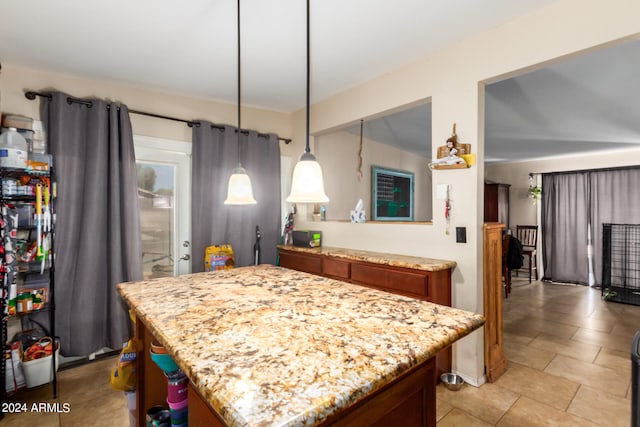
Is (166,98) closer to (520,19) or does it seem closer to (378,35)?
(378,35)

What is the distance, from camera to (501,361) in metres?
2.49

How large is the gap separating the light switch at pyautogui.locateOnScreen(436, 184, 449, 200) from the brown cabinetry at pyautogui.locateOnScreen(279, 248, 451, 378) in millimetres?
547

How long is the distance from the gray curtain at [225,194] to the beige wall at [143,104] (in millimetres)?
182

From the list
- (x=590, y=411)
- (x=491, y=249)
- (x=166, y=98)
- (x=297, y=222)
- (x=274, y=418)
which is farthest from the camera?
(x=297, y=222)

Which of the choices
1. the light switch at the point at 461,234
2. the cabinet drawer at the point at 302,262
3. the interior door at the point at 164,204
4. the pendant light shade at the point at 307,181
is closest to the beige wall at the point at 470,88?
the light switch at the point at 461,234

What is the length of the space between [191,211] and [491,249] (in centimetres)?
278

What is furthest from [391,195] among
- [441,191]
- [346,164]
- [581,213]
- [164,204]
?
[581,213]

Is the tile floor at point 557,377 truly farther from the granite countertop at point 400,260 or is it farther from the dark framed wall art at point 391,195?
the dark framed wall art at point 391,195

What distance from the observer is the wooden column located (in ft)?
7.55

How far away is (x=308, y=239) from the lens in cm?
332

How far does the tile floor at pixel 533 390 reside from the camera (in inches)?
77.4

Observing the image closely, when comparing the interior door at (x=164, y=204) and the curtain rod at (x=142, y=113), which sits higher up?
the curtain rod at (x=142, y=113)

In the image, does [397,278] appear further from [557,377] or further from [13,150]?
[13,150]

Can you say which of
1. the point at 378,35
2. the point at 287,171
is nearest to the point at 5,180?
the point at 287,171
